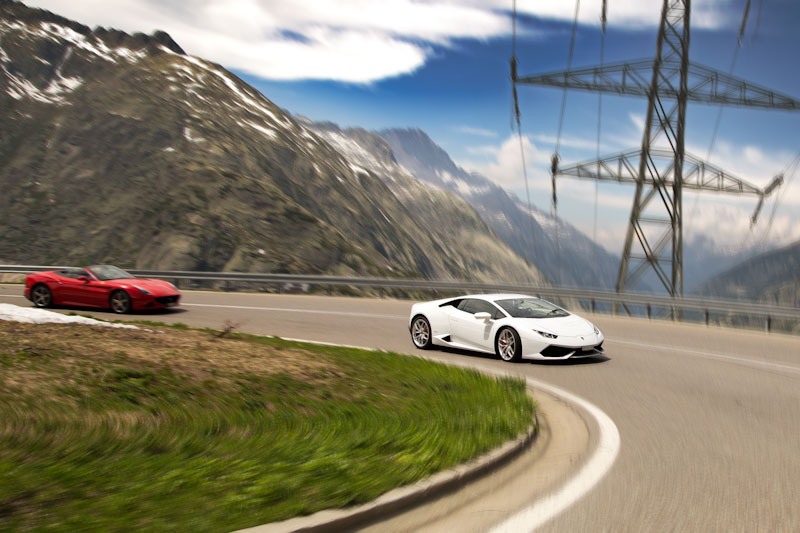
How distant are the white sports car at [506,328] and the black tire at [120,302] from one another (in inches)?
354

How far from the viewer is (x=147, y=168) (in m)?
75.6

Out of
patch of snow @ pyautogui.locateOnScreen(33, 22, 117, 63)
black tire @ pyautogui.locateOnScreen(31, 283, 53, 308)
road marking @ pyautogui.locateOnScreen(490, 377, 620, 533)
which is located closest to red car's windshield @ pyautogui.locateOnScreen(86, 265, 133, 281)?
black tire @ pyautogui.locateOnScreen(31, 283, 53, 308)

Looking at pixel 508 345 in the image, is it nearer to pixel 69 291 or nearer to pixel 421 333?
pixel 421 333

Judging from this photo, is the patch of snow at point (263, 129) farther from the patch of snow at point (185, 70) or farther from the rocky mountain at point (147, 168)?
the patch of snow at point (185, 70)

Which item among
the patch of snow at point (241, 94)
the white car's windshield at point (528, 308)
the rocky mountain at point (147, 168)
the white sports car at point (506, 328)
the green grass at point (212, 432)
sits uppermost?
the patch of snow at point (241, 94)

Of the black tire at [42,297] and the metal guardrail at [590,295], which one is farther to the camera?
the black tire at [42,297]

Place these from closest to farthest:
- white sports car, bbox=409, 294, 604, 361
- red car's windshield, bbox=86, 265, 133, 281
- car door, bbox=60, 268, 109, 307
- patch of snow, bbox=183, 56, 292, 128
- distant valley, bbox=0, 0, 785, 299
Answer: white sports car, bbox=409, 294, 604, 361
car door, bbox=60, 268, 109, 307
red car's windshield, bbox=86, 265, 133, 281
distant valley, bbox=0, 0, 785, 299
patch of snow, bbox=183, 56, 292, 128

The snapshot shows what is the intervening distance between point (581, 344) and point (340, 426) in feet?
20.6

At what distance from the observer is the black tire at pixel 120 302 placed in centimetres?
1886

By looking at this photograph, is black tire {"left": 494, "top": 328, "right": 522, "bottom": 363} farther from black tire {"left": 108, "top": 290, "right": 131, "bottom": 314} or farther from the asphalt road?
black tire {"left": 108, "top": 290, "right": 131, "bottom": 314}

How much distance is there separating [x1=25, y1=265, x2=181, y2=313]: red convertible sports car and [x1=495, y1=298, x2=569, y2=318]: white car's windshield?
10.5 metres

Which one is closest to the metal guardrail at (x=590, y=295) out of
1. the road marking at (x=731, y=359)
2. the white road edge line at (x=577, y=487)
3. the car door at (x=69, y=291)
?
the road marking at (x=731, y=359)

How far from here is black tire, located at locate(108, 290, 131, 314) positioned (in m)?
18.9

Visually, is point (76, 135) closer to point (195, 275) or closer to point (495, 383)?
point (195, 275)
